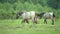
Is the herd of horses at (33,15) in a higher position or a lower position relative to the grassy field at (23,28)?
higher

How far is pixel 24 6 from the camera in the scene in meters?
4.82

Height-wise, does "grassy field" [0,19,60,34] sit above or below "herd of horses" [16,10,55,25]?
below

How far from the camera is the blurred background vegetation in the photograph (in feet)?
15.8

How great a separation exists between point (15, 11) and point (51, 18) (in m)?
0.52

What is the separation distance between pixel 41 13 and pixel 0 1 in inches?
24.1

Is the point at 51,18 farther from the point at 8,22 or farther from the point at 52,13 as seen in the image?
the point at 8,22

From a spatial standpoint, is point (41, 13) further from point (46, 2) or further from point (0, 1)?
point (0, 1)

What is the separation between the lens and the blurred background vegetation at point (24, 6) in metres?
4.81

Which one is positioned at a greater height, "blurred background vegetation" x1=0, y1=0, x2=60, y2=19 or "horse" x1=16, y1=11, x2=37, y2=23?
"blurred background vegetation" x1=0, y1=0, x2=60, y2=19

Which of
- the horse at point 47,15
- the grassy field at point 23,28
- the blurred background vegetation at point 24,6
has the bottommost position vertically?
the grassy field at point 23,28

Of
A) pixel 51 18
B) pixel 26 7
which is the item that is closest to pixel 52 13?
pixel 51 18

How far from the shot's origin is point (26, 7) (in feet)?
15.8

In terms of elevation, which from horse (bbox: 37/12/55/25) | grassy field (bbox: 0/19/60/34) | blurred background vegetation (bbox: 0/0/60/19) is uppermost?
blurred background vegetation (bbox: 0/0/60/19)

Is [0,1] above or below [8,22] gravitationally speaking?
above
